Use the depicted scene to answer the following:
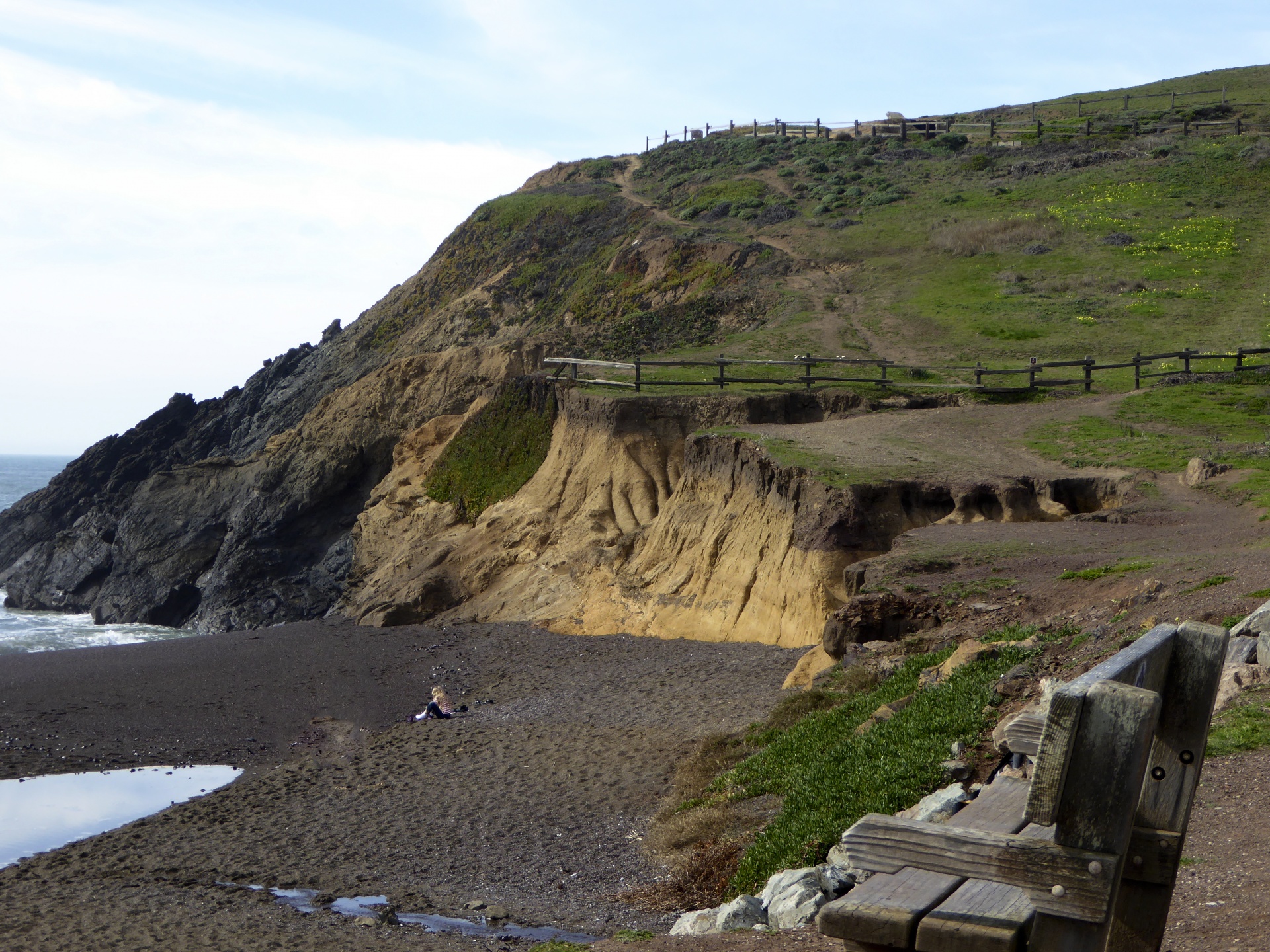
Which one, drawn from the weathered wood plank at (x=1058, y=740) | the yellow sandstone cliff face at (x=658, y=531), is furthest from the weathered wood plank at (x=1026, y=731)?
the yellow sandstone cliff face at (x=658, y=531)

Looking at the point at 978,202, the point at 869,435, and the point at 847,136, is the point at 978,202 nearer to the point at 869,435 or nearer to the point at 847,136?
the point at 847,136

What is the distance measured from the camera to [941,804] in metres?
9.28

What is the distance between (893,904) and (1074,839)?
632 mm

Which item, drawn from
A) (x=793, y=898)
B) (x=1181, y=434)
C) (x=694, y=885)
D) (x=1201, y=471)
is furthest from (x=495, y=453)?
(x=793, y=898)

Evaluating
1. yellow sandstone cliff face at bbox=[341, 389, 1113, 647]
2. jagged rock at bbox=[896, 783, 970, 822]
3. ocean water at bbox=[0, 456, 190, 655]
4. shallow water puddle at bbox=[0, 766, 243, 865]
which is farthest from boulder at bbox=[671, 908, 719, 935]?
ocean water at bbox=[0, 456, 190, 655]

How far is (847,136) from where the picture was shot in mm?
76625

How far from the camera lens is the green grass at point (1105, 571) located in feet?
54.6

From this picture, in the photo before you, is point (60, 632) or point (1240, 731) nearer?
point (1240, 731)

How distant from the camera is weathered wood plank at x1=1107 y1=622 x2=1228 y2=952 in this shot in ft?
11.3

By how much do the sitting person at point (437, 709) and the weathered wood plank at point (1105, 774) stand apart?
2066cm

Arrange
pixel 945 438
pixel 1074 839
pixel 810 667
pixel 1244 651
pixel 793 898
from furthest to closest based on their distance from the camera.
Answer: pixel 945 438 → pixel 810 667 → pixel 1244 651 → pixel 793 898 → pixel 1074 839

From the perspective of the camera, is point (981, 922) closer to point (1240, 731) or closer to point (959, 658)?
point (1240, 731)

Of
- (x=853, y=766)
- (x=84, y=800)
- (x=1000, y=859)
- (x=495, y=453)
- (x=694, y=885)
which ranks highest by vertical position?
(x=495, y=453)

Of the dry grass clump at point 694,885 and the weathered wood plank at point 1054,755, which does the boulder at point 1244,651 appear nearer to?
the dry grass clump at point 694,885
